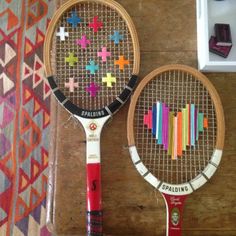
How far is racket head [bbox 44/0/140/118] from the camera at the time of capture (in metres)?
0.73

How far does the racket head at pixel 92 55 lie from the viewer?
727mm

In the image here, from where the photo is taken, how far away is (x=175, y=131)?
2.36ft

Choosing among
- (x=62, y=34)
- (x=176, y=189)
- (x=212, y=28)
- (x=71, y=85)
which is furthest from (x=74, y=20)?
(x=176, y=189)

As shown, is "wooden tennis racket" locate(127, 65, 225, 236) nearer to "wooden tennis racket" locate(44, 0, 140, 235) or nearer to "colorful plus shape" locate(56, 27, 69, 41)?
"wooden tennis racket" locate(44, 0, 140, 235)

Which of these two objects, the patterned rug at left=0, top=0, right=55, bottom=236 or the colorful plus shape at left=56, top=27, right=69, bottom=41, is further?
the patterned rug at left=0, top=0, right=55, bottom=236

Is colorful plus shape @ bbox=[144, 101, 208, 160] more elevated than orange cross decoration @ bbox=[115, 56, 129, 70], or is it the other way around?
orange cross decoration @ bbox=[115, 56, 129, 70]

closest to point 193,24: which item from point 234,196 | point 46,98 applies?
point 234,196

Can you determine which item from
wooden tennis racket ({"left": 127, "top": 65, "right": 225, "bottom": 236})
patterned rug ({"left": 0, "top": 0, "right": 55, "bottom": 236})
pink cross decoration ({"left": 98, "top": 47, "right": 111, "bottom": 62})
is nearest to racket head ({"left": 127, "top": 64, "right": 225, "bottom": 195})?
wooden tennis racket ({"left": 127, "top": 65, "right": 225, "bottom": 236})

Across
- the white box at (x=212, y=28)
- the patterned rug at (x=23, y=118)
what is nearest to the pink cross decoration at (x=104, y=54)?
the white box at (x=212, y=28)

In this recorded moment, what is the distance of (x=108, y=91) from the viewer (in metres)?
0.74

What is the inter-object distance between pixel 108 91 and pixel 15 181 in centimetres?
53

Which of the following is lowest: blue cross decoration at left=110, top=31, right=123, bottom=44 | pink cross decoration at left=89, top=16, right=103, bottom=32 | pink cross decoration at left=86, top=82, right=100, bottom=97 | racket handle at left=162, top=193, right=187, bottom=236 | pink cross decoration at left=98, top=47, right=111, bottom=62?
racket handle at left=162, top=193, right=187, bottom=236

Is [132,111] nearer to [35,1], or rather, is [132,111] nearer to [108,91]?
[108,91]

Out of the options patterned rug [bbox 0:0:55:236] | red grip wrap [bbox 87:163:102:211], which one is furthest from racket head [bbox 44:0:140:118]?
patterned rug [bbox 0:0:55:236]
